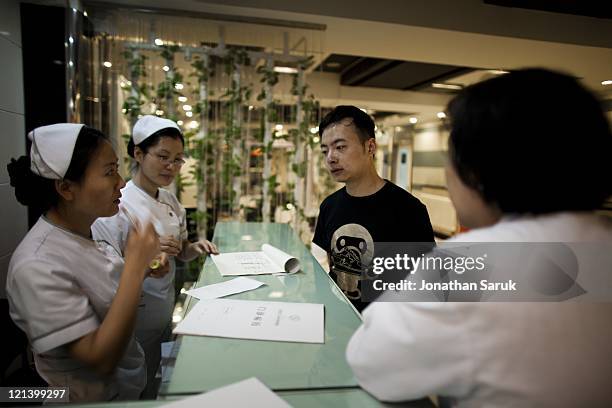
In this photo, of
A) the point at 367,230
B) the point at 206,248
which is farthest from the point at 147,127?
the point at 367,230

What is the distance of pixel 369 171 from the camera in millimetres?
1575

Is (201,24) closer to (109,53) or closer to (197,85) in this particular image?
(197,85)

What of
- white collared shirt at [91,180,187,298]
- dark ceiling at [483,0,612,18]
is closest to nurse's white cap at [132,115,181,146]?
white collared shirt at [91,180,187,298]

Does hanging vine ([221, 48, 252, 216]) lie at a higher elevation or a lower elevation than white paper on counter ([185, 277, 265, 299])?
higher

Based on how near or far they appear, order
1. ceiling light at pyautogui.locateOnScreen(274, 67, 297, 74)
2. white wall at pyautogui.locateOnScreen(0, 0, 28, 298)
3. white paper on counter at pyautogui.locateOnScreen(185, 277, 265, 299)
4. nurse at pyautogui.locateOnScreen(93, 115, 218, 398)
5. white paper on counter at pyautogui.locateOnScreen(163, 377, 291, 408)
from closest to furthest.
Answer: white paper on counter at pyautogui.locateOnScreen(163, 377, 291, 408) → white paper on counter at pyautogui.locateOnScreen(185, 277, 265, 299) → nurse at pyautogui.locateOnScreen(93, 115, 218, 398) → white wall at pyautogui.locateOnScreen(0, 0, 28, 298) → ceiling light at pyautogui.locateOnScreen(274, 67, 297, 74)

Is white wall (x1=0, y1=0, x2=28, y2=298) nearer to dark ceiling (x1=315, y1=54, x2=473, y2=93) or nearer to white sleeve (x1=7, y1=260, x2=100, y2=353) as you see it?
white sleeve (x1=7, y1=260, x2=100, y2=353)

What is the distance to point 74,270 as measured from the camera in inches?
37.5

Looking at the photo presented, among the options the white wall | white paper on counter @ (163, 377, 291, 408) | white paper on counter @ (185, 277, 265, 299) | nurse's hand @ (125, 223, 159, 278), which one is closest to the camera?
white paper on counter @ (163, 377, 291, 408)

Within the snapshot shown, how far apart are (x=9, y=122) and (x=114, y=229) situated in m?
1.32

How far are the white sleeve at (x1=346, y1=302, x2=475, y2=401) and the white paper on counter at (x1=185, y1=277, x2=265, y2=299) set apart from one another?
0.59 m

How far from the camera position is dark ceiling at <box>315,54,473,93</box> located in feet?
14.4

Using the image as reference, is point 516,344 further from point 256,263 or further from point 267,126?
point 267,126

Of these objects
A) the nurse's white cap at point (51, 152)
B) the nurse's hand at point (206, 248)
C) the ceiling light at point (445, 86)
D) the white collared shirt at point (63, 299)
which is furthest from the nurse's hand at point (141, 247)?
the ceiling light at point (445, 86)

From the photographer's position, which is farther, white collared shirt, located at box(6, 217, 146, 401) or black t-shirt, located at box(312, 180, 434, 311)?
black t-shirt, located at box(312, 180, 434, 311)
